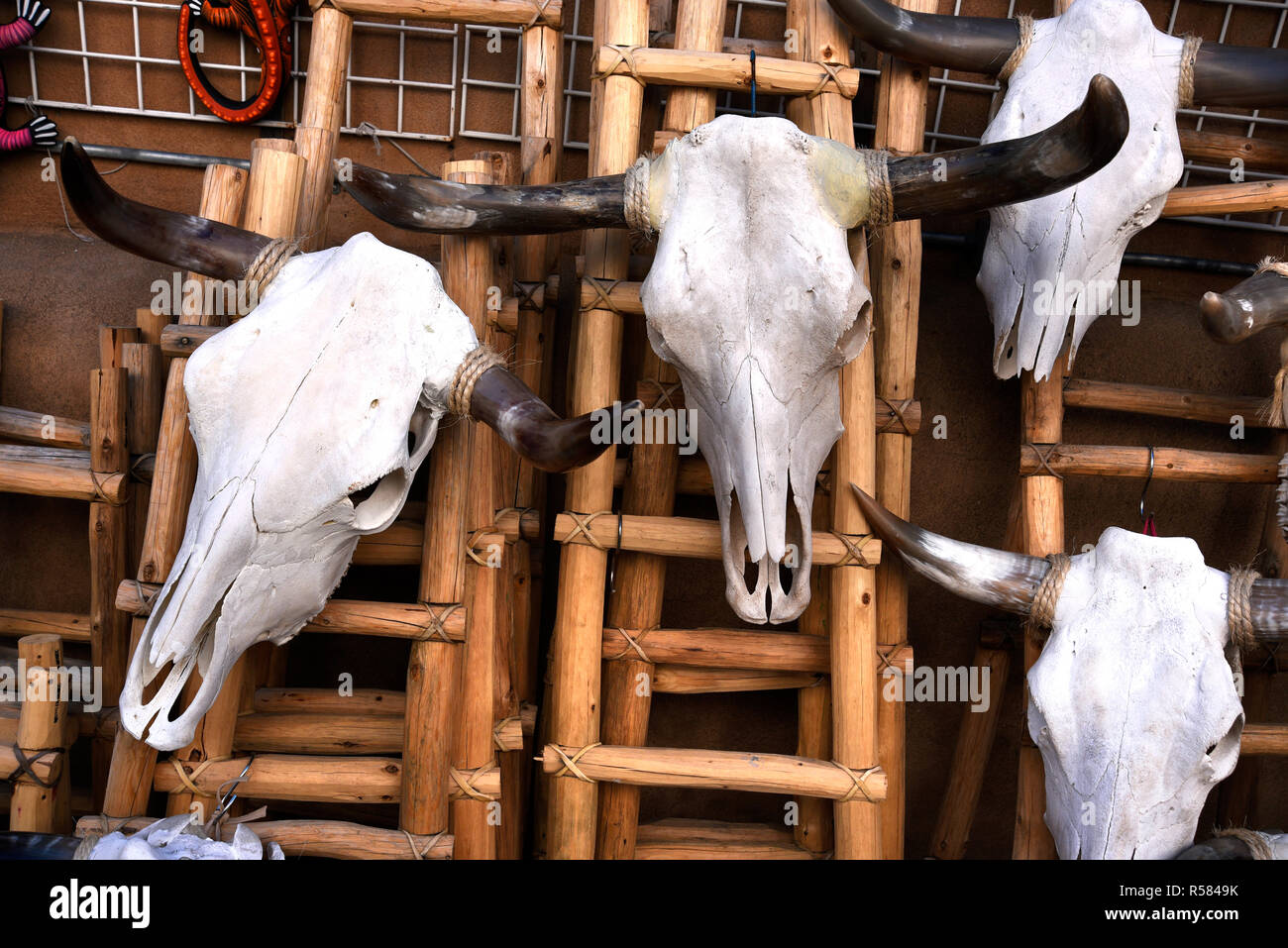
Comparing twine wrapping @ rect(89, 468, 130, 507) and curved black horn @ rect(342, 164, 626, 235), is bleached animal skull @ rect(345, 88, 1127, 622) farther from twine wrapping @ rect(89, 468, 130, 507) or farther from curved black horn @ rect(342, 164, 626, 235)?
twine wrapping @ rect(89, 468, 130, 507)

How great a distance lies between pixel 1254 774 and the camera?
8.84ft

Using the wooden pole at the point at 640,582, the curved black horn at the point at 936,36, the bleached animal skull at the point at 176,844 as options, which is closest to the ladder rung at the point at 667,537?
the wooden pole at the point at 640,582

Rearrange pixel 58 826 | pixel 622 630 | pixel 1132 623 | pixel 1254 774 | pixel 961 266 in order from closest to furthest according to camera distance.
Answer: pixel 1132 623 < pixel 58 826 < pixel 622 630 < pixel 1254 774 < pixel 961 266

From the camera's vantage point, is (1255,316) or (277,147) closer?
(1255,316)

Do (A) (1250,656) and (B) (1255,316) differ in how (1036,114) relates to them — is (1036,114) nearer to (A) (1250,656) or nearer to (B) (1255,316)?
(B) (1255,316)

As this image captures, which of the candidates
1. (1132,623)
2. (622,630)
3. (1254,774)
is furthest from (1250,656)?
(622,630)

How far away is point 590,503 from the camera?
2.40m

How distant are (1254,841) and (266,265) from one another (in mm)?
2265

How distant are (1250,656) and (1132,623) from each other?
0.77m

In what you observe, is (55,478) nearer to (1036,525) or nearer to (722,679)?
(722,679)

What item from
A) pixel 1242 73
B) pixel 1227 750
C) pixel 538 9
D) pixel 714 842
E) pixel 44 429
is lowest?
pixel 714 842

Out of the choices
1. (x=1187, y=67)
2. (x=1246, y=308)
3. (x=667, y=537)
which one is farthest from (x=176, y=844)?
(x=1187, y=67)

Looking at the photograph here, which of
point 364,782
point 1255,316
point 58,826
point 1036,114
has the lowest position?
point 58,826
